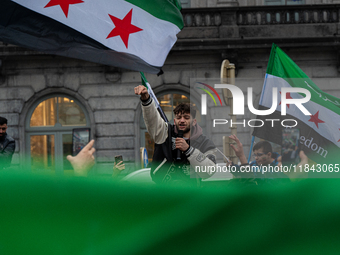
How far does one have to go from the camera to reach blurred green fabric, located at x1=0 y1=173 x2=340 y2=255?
148cm

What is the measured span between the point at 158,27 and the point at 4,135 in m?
2.17

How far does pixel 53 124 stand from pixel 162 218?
10.9 meters

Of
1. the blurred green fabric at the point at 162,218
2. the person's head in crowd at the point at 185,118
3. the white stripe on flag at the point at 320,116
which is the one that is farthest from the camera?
the white stripe on flag at the point at 320,116

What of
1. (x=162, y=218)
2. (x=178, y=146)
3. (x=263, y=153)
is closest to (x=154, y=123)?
(x=178, y=146)

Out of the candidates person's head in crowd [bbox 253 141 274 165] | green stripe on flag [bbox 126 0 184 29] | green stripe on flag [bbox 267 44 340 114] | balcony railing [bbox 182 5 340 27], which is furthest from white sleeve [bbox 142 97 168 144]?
balcony railing [bbox 182 5 340 27]

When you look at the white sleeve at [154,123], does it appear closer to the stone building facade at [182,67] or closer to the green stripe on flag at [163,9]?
the green stripe on flag at [163,9]

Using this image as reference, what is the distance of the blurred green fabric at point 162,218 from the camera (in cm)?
148

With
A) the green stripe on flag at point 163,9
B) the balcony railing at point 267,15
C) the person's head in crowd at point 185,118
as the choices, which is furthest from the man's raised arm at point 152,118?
the balcony railing at point 267,15

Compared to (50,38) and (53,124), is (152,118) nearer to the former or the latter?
(50,38)

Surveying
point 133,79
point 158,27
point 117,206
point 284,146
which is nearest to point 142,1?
point 158,27

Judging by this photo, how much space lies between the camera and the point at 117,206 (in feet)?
5.07

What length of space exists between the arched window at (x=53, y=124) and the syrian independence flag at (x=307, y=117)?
26.6ft

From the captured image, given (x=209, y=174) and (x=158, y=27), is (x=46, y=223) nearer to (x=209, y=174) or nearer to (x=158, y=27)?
(x=209, y=174)

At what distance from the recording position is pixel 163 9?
3.98m
